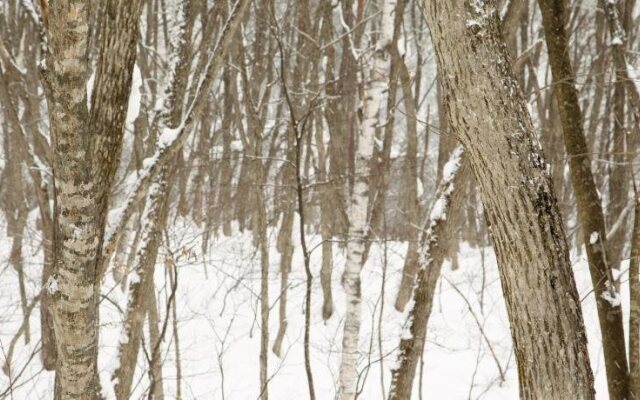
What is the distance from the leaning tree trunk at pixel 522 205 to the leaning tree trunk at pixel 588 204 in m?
1.34

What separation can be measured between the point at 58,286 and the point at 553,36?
109 inches

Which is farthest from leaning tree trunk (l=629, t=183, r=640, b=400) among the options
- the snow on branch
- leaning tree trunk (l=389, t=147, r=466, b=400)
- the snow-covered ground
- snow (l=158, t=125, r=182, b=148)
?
the snow-covered ground

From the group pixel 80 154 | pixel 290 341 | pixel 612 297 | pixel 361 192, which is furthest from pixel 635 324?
pixel 290 341

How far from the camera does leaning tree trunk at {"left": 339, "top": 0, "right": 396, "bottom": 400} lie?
5.08 m

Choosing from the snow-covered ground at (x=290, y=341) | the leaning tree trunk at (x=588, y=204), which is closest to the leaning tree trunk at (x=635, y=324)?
the leaning tree trunk at (x=588, y=204)

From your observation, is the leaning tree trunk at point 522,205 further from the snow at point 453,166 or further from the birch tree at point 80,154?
the snow at point 453,166

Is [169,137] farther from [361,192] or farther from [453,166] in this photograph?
[361,192]

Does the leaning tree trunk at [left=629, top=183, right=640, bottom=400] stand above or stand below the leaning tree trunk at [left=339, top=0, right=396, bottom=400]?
below

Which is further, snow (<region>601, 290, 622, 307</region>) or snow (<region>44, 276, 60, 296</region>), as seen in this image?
snow (<region>601, 290, 622, 307</region>)

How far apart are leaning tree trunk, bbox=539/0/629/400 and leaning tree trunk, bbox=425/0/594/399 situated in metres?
1.34

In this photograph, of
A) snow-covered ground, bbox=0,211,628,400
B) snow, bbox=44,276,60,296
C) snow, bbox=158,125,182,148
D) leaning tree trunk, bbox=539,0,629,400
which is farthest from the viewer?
snow-covered ground, bbox=0,211,628,400

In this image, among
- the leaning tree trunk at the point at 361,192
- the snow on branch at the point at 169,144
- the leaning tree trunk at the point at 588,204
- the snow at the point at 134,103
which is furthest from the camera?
the leaning tree trunk at the point at 361,192

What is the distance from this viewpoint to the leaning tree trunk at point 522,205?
1.62m

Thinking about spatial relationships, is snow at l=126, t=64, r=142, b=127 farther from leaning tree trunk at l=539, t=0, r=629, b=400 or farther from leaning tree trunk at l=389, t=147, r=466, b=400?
leaning tree trunk at l=389, t=147, r=466, b=400
